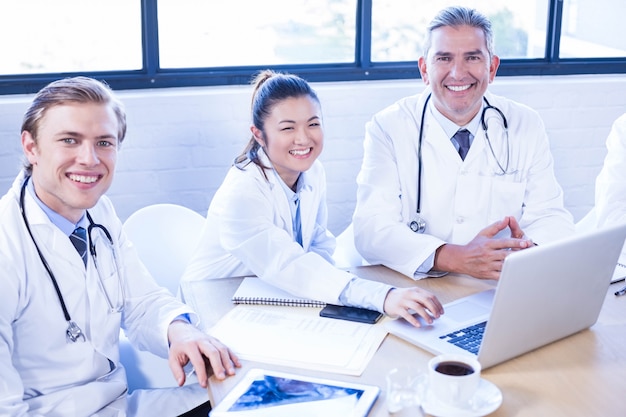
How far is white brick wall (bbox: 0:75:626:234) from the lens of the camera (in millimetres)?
3006

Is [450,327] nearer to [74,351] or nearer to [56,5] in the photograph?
[74,351]

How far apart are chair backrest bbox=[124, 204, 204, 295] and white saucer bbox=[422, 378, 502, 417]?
44.1 inches

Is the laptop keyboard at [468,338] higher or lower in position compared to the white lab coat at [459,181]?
lower

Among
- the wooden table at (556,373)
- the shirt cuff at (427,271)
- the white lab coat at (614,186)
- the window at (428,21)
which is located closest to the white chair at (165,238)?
the wooden table at (556,373)

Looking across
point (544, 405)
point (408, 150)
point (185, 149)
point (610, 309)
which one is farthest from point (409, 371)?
point (185, 149)

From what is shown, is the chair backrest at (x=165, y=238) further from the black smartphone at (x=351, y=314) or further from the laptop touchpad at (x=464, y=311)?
the laptop touchpad at (x=464, y=311)

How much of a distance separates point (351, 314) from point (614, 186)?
1.17 m

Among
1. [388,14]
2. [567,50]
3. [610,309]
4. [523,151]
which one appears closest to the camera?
[610,309]

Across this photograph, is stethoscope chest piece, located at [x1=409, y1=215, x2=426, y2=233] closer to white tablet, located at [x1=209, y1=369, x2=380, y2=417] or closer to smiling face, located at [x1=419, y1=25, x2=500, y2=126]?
smiling face, located at [x1=419, y1=25, x2=500, y2=126]

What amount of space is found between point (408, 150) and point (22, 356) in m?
1.20

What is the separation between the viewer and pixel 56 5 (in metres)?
2.99

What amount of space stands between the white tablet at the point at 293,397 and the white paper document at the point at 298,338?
6 centimetres

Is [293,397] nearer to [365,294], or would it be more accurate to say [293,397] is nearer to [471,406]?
[471,406]

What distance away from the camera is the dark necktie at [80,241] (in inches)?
62.5
